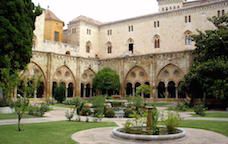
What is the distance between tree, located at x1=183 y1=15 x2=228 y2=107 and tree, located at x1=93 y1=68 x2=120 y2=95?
1027cm

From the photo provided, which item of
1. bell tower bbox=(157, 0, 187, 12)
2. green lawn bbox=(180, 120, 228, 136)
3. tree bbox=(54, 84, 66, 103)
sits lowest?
green lawn bbox=(180, 120, 228, 136)

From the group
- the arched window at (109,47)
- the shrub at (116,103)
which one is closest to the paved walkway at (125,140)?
the shrub at (116,103)

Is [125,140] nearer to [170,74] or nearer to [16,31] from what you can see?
[16,31]

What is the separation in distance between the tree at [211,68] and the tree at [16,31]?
13587 mm

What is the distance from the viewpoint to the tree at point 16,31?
52.5 ft

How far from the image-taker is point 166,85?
102ft

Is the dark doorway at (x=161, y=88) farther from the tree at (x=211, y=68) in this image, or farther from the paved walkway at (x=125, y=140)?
the paved walkway at (x=125, y=140)

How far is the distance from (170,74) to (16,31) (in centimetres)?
1900

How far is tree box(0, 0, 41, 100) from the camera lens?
52.5 feet

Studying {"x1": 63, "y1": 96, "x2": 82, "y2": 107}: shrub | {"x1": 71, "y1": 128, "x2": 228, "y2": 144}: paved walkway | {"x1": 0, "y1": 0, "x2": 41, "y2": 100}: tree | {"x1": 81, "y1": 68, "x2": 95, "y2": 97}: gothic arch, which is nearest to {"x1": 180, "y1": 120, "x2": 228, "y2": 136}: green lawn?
{"x1": 71, "y1": 128, "x2": 228, "y2": 144}: paved walkway

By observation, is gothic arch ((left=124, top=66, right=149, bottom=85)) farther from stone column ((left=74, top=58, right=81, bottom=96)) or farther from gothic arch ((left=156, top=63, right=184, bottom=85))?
stone column ((left=74, top=58, right=81, bottom=96))

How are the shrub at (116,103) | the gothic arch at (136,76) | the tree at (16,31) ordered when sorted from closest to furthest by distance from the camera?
the tree at (16,31) → the shrub at (116,103) → the gothic arch at (136,76)

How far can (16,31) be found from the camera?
1670cm

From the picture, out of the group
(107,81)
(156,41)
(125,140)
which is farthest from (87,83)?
(125,140)
